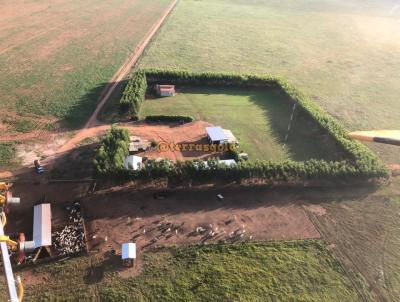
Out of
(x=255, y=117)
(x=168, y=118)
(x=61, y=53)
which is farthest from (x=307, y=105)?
(x=61, y=53)

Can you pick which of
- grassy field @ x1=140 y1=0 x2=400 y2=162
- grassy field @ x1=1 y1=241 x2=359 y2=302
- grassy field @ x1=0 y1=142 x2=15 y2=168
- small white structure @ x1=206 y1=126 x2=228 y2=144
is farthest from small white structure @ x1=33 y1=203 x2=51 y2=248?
grassy field @ x1=140 y1=0 x2=400 y2=162

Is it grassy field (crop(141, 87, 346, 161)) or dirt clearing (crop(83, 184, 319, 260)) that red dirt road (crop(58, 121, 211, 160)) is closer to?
grassy field (crop(141, 87, 346, 161))

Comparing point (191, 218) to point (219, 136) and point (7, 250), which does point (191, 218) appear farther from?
point (7, 250)

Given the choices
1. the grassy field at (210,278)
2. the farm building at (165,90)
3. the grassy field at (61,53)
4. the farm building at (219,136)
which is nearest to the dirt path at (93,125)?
the grassy field at (61,53)

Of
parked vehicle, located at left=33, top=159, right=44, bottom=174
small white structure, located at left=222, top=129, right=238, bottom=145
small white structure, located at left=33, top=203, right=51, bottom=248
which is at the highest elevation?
small white structure, located at left=222, top=129, right=238, bottom=145

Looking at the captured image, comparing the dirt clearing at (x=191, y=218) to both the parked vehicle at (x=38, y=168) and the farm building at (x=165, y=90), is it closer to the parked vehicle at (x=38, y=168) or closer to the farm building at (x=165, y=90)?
the parked vehicle at (x=38, y=168)
